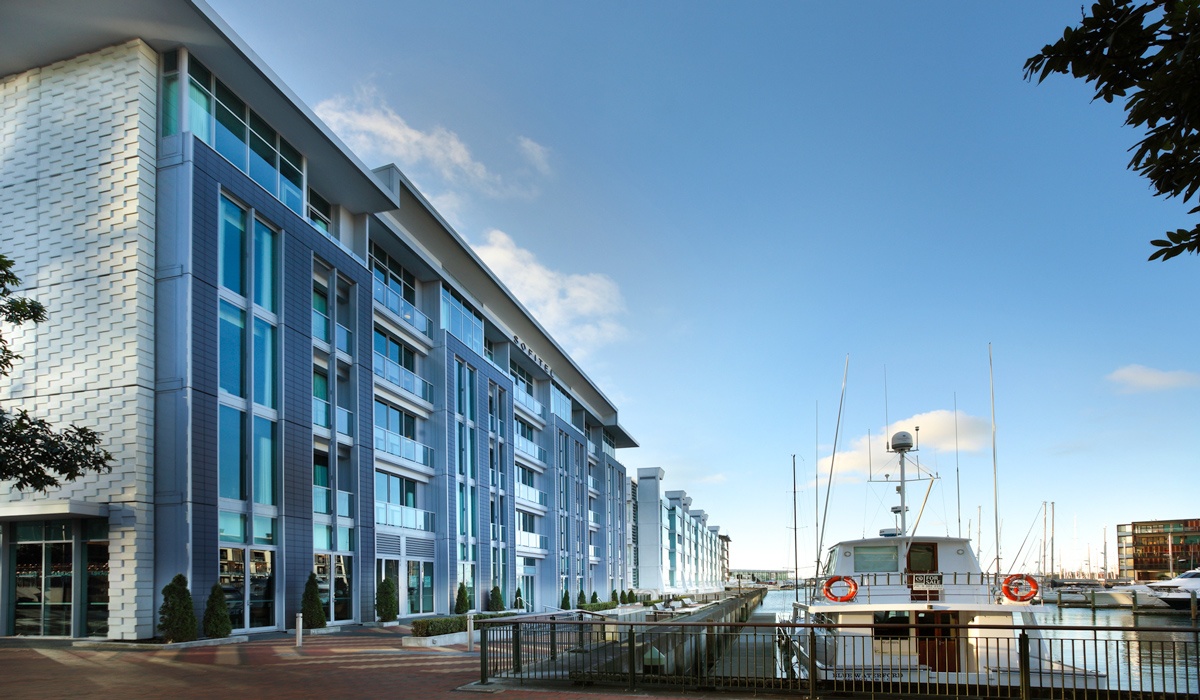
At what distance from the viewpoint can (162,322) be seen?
2295 centimetres

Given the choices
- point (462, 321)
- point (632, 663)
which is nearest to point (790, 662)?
point (632, 663)

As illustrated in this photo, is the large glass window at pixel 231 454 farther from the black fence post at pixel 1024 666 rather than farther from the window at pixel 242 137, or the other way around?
the black fence post at pixel 1024 666

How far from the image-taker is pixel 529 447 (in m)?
54.8

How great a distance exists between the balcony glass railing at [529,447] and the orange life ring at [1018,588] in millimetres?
35367

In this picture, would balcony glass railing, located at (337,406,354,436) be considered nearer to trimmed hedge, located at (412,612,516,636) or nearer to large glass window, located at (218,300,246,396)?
large glass window, located at (218,300,246,396)

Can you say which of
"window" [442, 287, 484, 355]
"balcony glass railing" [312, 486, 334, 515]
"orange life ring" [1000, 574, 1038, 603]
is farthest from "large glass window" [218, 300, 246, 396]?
"orange life ring" [1000, 574, 1038, 603]

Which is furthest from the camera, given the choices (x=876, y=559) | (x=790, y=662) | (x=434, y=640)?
(x=434, y=640)

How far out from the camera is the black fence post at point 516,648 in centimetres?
1528

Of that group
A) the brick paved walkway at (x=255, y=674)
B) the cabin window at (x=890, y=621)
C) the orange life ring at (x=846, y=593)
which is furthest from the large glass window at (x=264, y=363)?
the cabin window at (x=890, y=621)

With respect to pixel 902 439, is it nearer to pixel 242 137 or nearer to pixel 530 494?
pixel 242 137

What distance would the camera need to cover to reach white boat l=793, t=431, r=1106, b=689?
14773 mm

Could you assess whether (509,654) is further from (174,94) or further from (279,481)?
(174,94)

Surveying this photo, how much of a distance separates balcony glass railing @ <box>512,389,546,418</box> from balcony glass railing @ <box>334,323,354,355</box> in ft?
63.0

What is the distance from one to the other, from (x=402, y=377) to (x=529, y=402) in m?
19.5
